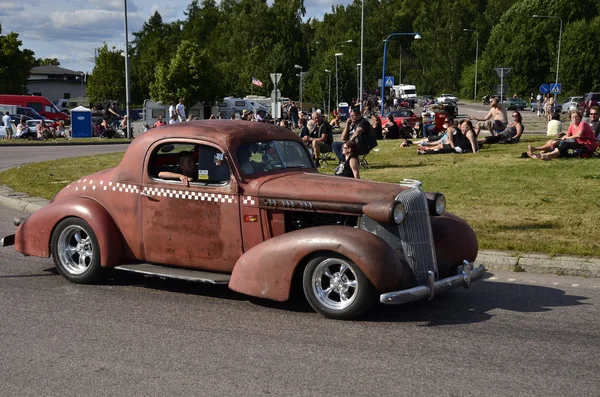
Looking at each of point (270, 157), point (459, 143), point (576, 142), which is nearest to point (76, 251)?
point (270, 157)

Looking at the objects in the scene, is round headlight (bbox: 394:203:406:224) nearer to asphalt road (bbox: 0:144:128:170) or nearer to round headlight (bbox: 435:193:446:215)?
round headlight (bbox: 435:193:446:215)

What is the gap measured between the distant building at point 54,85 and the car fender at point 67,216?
322ft

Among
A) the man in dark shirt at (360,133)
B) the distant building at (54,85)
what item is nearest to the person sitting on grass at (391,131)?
the man in dark shirt at (360,133)

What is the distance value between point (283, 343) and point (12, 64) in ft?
243

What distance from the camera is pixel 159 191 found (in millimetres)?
7891

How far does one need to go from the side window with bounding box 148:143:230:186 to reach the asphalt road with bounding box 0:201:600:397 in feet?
3.89

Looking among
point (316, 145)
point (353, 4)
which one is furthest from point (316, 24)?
point (316, 145)

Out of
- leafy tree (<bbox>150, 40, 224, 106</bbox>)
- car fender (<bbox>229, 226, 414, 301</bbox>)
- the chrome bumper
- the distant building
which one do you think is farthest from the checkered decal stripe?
the distant building

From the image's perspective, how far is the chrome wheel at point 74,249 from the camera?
827 centimetres

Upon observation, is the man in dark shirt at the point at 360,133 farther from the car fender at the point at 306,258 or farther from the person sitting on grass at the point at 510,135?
the car fender at the point at 306,258

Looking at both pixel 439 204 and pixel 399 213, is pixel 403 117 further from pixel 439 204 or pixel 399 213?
pixel 399 213

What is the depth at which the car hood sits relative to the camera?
695 cm

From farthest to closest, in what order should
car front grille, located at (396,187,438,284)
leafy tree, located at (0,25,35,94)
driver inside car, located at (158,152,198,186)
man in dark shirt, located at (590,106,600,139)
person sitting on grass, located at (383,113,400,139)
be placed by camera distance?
leafy tree, located at (0,25,35,94) → person sitting on grass, located at (383,113,400,139) → man in dark shirt, located at (590,106,600,139) → driver inside car, located at (158,152,198,186) → car front grille, located at (396,187,438,284)

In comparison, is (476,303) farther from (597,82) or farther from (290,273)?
(597,82)
